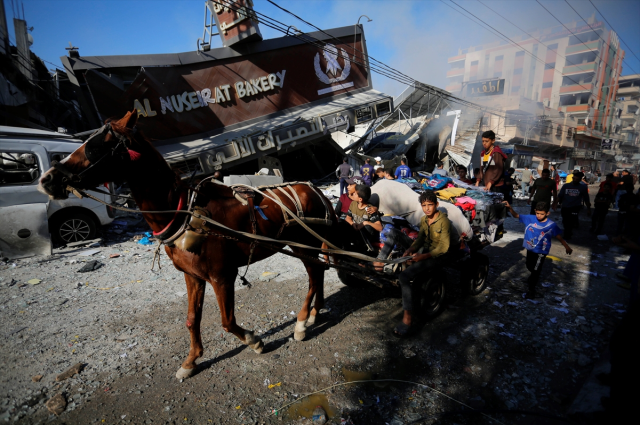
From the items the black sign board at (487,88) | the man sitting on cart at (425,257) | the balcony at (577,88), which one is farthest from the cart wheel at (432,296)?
the balcony at (577,88)

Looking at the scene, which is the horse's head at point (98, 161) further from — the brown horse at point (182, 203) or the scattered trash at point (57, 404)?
the scattered trash at point (57, 404)

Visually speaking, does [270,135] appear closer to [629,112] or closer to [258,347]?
[258,347]

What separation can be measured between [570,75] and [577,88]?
9.18ft

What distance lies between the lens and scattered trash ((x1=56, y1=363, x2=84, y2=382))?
2.91 m

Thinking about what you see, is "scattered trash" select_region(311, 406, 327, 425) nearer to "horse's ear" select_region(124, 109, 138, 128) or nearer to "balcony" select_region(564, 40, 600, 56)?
"horse's ear" select_region(124, 109, 138, 128)

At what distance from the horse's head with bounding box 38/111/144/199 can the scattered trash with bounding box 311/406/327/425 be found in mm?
2511

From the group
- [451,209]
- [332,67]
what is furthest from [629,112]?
[451,209]

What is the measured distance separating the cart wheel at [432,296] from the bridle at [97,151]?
11.4ft

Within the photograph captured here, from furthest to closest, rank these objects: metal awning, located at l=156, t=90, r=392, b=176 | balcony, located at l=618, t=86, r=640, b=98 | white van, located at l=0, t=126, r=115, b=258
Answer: balcony, located at l=618, t=86, r=640, b=98 < metal awning, located at l=156, t=90, r=392, b=176 < white van, located at l=0, t=126, r=115, b=258

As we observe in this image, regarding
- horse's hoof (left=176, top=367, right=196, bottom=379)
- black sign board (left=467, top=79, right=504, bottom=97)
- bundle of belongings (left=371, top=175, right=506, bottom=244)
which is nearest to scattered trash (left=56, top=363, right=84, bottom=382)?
horse's hoof (left=176, top=367, right=196, bottom=379)

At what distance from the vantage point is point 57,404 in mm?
2590

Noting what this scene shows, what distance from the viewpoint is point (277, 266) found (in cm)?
591

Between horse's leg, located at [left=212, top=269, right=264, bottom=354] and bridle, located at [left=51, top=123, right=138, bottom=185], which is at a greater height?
bridle, located at [left=51, top=123, right=138, bottom=185]

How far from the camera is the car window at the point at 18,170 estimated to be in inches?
240
